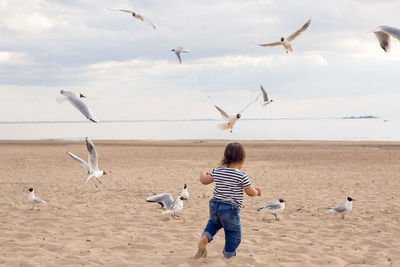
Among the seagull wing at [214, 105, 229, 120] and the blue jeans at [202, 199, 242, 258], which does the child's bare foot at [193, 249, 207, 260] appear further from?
the seagull wing at [214, 105, 229, 120]

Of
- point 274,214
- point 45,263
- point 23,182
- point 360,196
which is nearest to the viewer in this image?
point 45,263

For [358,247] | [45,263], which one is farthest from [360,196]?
[45,263]

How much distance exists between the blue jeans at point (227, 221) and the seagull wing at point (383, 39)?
2.81 m

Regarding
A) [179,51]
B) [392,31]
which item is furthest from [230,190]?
[179,51]

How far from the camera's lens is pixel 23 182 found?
1427 cm

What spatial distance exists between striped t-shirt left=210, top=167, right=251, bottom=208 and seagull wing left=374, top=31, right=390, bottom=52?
8.01 ft

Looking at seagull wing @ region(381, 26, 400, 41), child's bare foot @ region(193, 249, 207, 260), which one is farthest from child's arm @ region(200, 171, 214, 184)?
seagull wing @ region(381, 26, 400, 41)

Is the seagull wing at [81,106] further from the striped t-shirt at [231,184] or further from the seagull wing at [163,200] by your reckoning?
the seagull wing at [163,200]

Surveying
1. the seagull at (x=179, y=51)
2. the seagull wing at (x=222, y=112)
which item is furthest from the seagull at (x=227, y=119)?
the seagull at (x=179, y=51)

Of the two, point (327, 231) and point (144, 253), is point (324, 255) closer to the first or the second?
point (327, 231)

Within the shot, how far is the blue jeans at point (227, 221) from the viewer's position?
5.44 metres

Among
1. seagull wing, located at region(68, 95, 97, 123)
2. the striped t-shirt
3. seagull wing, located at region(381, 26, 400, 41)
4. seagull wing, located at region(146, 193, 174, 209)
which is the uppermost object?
seagull wing, located at region(381, 26, 400, 41)

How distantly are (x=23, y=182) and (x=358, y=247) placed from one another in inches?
444

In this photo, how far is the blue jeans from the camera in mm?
5438
